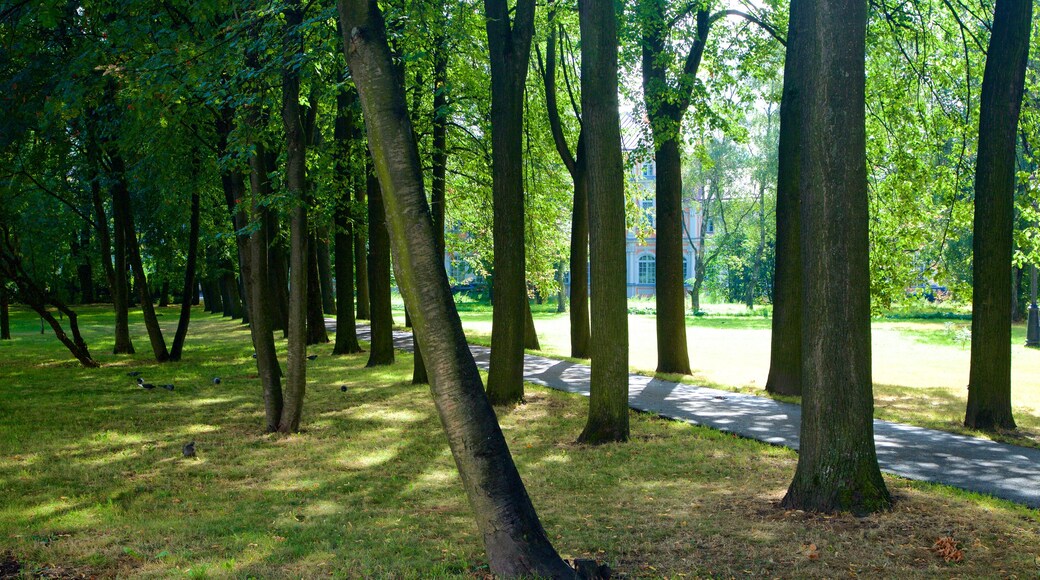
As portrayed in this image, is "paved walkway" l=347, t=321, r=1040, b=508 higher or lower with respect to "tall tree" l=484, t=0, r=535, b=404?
lower

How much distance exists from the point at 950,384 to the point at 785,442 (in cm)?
906

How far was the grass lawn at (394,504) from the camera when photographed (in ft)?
16.9

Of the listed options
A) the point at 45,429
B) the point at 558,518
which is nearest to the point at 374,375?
the point at 45,429

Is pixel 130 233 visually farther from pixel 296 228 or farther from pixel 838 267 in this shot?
pixel 838 267

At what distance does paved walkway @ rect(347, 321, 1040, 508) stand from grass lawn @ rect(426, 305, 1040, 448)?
661 millimetres

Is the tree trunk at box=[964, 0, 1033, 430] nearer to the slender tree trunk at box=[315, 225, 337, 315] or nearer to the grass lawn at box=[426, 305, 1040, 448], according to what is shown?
the grass lawn at box=[426, 305, 1040, 448]

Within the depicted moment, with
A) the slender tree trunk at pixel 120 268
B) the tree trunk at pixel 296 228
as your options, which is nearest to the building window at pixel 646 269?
A: the slender tree trunk at pixel 120 268

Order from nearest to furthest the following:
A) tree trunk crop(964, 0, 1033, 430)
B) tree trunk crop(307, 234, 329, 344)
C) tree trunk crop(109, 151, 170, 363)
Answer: tree trunk crop(964, 0, 1033, 430)
tree trunk crop(109, 151, 170, 363)
tree trunk crop(307, 234, 329, 344)

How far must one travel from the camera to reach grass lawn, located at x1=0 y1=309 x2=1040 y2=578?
16.9ft

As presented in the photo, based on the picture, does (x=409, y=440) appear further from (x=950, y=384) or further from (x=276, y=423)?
(x=950, y=384)

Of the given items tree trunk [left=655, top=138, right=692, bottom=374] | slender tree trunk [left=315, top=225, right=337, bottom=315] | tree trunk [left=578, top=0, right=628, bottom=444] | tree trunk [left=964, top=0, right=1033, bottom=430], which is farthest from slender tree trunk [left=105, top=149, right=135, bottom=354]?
tree trunk [left=964, top=0, right=1033, bottom=430]

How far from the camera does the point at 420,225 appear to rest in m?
4.79

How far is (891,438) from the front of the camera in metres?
9.80

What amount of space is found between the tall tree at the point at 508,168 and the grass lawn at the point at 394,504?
1.33m
